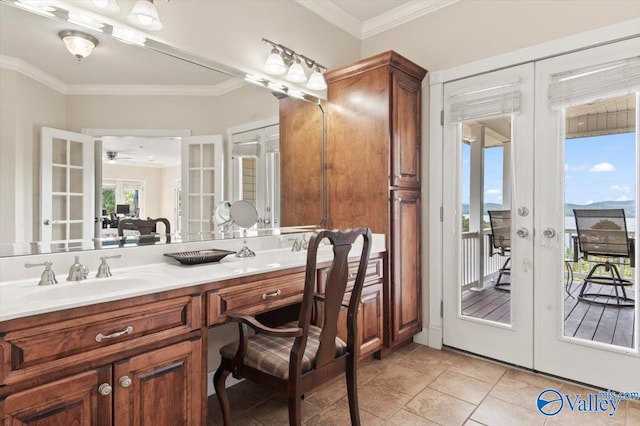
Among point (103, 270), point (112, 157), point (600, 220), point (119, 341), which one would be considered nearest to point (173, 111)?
point (112, 157)

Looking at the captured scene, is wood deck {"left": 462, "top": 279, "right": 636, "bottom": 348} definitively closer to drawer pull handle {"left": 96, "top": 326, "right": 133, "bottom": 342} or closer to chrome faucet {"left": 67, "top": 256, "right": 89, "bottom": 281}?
drawer pull handle {"left": 96, "top": 326, "right": 133, "bottom": 342}

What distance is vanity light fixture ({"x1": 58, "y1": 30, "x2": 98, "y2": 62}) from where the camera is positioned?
5.44ft

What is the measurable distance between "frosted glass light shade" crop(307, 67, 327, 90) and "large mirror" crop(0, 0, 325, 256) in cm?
32

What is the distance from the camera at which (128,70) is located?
6.09 ft

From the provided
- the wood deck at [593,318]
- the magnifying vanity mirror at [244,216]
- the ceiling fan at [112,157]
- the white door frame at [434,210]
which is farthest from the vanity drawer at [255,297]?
the wood deck at [593,318]

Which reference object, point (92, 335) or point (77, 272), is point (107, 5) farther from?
point (92, 335)

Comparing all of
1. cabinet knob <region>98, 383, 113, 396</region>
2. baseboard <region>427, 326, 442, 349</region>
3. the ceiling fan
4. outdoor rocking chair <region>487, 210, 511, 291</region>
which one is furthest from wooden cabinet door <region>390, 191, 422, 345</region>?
cabinet knob <region>98, 383, 113, 396</region>

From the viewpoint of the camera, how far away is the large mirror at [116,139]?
1.55 meters

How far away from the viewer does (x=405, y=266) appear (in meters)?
2.79

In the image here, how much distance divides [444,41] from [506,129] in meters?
0.89

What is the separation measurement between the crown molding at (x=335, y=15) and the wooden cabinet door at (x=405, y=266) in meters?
1.59

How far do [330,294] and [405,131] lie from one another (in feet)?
5.50

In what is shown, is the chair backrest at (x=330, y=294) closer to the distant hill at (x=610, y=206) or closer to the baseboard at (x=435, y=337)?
the baseboard at (x=435, y=337)

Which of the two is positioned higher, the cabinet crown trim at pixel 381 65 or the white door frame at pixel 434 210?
the cabinet crown trim at pixel 381 65
